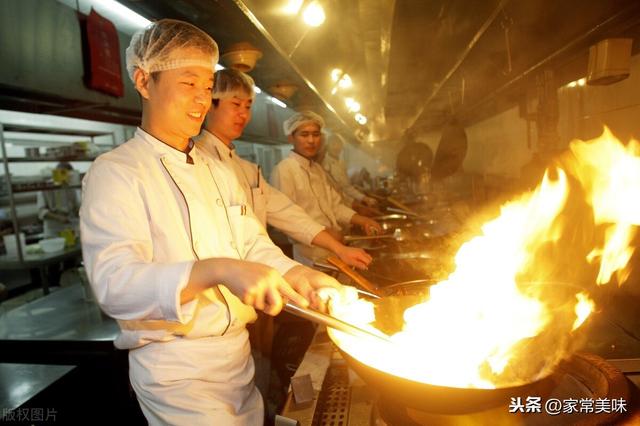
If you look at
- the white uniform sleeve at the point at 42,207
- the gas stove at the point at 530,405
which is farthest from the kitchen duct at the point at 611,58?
the white uniform sleeve at the point at 42,207

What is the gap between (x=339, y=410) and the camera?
117cm

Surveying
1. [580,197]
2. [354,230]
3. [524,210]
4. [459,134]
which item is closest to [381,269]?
[524,210]

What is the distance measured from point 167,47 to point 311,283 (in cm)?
112

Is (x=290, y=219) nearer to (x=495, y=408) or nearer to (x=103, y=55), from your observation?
(x=495, y=408)

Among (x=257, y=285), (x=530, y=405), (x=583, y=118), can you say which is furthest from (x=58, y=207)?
(x=530, y=405)

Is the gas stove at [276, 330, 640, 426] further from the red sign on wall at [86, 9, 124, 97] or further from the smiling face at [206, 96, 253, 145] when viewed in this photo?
the red sign on wall at [86, 9, 124, 97]

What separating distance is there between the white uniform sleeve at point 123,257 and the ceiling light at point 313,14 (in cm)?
137

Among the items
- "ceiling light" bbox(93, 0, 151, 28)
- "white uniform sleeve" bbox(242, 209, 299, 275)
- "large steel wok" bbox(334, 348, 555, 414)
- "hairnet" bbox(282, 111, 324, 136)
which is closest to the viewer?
"large steel wok" bbox(334, 348, 555, 414)

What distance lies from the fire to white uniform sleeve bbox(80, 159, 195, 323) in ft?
1.84

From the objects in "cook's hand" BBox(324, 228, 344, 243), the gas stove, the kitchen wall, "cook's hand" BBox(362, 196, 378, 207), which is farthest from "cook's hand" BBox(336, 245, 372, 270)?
"cook's hand" BBox(362, 196, 378, 207)

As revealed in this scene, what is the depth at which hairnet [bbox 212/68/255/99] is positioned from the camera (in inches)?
99.2

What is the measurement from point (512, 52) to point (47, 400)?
138 inches

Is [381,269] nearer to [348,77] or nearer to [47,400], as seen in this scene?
[47,400]

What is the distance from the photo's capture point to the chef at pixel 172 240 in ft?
4.17
